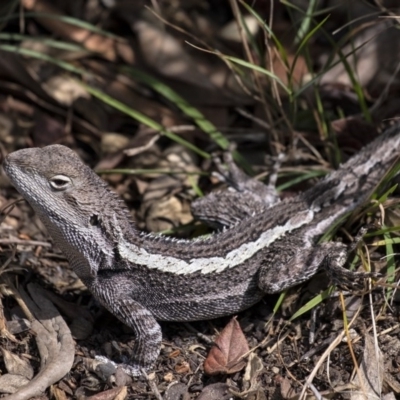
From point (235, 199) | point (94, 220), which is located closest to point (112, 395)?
point (94, 220)

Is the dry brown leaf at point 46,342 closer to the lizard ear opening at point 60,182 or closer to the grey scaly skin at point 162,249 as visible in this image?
the grey scaly skin at point 162,249

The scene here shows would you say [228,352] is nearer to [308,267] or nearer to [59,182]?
[308,267]

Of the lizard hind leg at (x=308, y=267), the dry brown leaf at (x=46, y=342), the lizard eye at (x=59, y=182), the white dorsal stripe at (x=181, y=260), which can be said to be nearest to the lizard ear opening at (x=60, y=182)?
the lizard eye at (x=59, y=182)

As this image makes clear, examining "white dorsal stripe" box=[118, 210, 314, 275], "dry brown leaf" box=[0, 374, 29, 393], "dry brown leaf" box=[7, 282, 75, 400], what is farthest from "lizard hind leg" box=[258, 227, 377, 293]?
"dry brown leaf" box=[0, 374, 29, 393]

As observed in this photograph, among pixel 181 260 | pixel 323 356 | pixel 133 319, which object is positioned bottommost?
pixel 133 319

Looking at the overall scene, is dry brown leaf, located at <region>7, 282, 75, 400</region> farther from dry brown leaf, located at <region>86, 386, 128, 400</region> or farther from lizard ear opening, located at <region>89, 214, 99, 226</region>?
lizard ear opening, located at <region>89, 214, 99, 226</region>

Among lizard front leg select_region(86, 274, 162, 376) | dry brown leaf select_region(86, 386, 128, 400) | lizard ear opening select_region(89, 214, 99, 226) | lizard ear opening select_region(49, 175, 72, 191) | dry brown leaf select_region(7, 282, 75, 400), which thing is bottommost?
dry brown leaf select_region(86, 386, 128, 400)

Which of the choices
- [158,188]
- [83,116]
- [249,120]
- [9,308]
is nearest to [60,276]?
[9,308]

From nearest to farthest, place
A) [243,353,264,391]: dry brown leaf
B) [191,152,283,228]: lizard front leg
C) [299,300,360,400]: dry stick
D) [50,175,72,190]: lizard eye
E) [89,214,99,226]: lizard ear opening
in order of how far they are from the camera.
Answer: [299,300,360,400]: dry stick → [243,353,264,391]: dry brown leaf → [50,175,72,190]: lizard eye → [89,214,99,226]: lizard ear opening → [191,152,283,228]: lizard front leg
